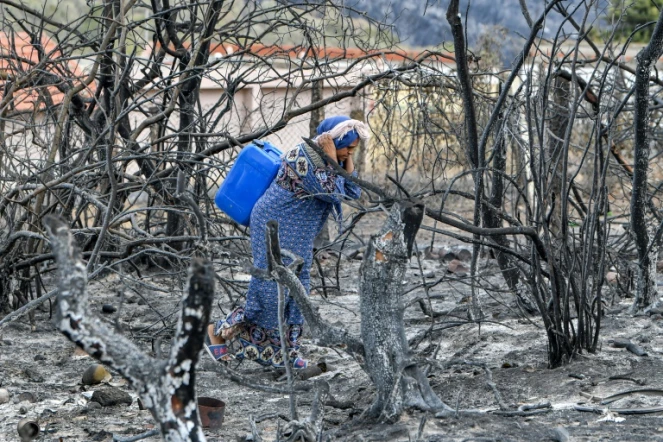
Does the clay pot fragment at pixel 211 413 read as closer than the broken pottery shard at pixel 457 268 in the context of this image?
Yes

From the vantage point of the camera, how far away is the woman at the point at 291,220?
4.73 meters

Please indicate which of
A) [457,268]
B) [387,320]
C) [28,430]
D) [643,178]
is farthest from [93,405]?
[457,268]

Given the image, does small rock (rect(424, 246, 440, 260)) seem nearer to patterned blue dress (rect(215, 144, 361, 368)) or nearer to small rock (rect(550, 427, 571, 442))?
patterned blue dress (rect(215, 144, 361, 368))

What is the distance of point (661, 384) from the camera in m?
3.88

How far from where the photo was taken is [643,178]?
482cm

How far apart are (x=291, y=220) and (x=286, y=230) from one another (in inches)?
2.4

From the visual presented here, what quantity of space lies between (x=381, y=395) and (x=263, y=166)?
1.88 metres

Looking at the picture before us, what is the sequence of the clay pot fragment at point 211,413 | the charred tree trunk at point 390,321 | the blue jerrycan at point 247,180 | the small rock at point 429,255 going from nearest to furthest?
the charred tree trunk at point 390,321 < the clay pot fragment at point 211,413 < the blue jerrycan at point 247,180 < the small rock at point 429,255

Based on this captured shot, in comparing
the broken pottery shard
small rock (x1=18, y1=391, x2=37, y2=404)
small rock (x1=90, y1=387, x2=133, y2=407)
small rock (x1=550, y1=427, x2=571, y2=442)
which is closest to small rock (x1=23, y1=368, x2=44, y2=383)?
small rock (x1=18, y1=391, x2=37, y2=404)

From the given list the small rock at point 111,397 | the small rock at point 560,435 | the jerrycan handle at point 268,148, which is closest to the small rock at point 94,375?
the small rock at point 111,397

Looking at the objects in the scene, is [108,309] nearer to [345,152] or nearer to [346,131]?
[345,152]

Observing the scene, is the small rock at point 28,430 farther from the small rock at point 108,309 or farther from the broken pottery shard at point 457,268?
the broken pottery shard at point 457,268

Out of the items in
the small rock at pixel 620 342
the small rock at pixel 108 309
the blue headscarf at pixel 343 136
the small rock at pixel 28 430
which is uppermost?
the blue headscarf at pixel 343 136

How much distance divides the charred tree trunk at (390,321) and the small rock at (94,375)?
1808mm
